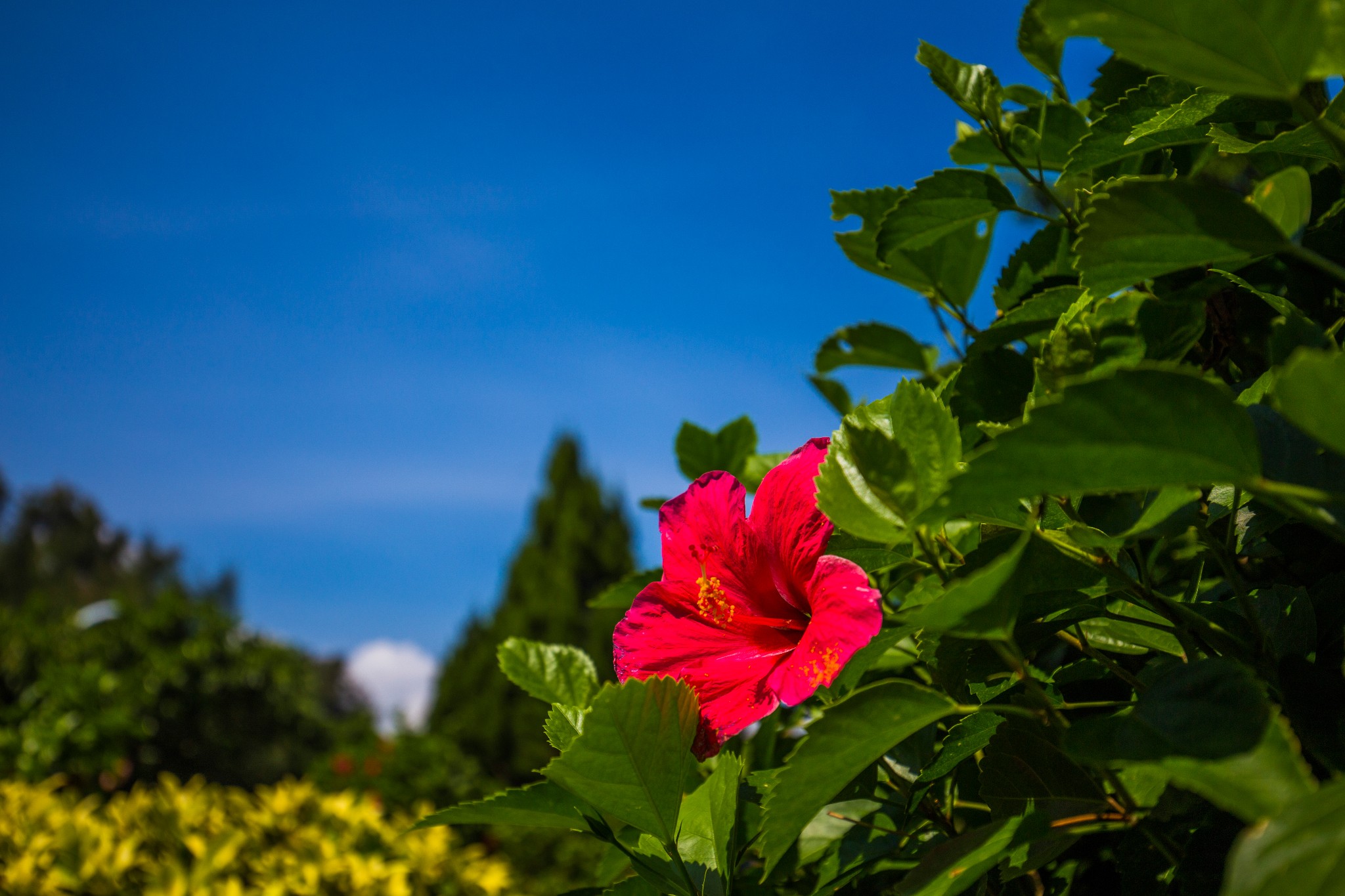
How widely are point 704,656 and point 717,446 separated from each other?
444 mm

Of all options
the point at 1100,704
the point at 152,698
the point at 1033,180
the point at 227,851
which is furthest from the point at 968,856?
the point at 152,698

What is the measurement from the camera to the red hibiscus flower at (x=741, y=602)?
70 centimetres

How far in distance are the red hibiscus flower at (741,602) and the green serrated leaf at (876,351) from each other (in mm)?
540

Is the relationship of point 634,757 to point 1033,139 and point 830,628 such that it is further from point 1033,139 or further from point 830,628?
point 1033,139

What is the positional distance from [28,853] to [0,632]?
609 centimetres

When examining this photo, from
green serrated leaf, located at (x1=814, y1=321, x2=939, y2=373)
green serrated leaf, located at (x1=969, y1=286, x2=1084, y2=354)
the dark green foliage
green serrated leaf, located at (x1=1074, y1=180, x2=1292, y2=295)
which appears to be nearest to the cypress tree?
the dark green foliage

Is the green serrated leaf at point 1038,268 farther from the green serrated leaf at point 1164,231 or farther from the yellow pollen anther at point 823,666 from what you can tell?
the yellow pollen anther at point 823,666

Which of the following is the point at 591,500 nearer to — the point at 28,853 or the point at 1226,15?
the point at 28,853

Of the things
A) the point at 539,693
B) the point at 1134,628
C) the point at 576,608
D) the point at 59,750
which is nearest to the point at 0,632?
the point at 59,750

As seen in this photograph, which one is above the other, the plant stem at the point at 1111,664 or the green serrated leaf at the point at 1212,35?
the green serrated leaf at the point at 1212,35

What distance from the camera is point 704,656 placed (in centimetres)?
79

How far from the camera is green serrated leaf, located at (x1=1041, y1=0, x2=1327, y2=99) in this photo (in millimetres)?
506

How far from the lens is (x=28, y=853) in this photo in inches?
115

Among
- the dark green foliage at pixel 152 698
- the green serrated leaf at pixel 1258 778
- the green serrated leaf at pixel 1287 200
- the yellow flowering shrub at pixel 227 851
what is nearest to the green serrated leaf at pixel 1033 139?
the green serrated leaf at pixel 1287 200
